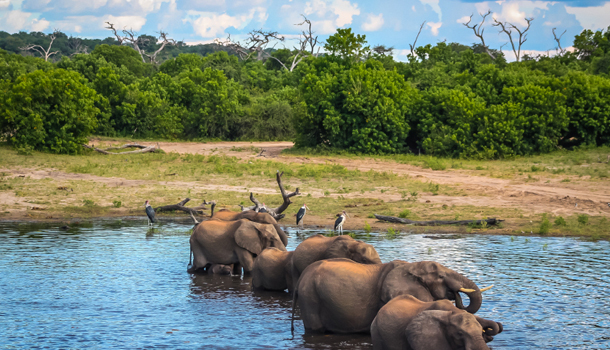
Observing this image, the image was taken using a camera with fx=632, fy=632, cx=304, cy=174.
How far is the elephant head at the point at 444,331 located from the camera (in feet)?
22.9

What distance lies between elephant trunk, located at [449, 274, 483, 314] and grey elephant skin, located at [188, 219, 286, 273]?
18.0 feet

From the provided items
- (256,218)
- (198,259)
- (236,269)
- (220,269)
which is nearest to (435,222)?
(256,218)

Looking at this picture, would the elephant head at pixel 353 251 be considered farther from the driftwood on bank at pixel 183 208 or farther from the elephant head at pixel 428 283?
the driftwood on bank at pixel 183 208

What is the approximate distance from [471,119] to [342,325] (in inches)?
1142

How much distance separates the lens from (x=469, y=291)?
26.8 ft

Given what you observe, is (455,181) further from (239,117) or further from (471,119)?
(239,117)

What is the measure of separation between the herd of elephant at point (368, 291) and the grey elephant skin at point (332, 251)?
0.05 feet

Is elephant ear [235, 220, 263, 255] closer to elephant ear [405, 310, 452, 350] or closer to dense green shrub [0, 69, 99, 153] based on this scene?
elephant ear [405, 310, 452, 350]

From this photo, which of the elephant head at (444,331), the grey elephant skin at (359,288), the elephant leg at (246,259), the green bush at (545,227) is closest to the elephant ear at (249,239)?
the elephant leg at (246,259)

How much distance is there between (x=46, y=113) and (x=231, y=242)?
961 inches

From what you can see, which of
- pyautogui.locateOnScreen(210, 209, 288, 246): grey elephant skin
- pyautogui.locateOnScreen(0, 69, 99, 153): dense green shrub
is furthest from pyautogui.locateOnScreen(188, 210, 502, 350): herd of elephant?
pyautogui.locateOnScreen(0, 69, 99, 153): dense green shrub

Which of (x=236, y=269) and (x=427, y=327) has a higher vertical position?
(x=427, y=327)

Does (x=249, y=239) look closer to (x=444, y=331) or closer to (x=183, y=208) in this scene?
(x=444, y=331)

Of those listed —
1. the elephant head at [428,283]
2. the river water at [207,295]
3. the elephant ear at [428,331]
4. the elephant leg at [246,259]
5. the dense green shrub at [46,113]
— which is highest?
the dense green shrub at [46,113]
